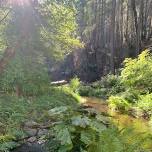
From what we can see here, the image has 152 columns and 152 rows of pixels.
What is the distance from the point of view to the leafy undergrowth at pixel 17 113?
9.12 m

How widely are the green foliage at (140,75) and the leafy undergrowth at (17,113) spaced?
6.59 m

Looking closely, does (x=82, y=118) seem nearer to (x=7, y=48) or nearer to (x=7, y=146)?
(x=7, y=146)

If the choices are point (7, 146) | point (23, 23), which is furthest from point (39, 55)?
point (7, 146)

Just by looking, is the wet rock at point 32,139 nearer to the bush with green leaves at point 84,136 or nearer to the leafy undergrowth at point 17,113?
the leafy undergrowth at point 17,113

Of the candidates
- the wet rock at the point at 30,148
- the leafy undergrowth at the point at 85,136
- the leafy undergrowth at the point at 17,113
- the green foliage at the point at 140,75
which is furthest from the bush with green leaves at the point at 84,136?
the green foliage at the point at 140,75

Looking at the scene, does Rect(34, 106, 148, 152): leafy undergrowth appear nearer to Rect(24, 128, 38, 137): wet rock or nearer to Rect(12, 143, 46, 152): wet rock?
Rect(12, 143, 46, 152): wet rock

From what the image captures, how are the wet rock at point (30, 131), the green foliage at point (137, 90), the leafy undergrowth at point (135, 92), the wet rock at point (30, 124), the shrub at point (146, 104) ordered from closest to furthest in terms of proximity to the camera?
the wet rock at point (30, 131)
the wet rock at point (30, 124)
the shrub at point (146, 104)
the leafy undergrowth at point (135, 92)
the green foliage at point (137, 90)

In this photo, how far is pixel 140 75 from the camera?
21.8m

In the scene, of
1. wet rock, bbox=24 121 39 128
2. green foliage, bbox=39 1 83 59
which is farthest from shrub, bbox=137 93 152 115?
wet rock, bbox=24 121 39 128

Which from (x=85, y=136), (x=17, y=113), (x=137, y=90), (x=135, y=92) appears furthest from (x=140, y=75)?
(x=85, y=136)

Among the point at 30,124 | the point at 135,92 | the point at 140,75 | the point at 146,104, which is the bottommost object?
the point at 146,104

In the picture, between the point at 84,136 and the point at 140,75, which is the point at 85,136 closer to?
the point at 84,136

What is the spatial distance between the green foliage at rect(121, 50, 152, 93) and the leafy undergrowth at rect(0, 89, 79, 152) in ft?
21.6

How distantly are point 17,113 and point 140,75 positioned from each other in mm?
11632
